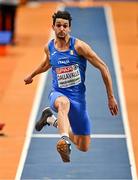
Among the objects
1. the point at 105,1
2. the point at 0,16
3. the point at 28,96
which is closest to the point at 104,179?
the point at 28,96

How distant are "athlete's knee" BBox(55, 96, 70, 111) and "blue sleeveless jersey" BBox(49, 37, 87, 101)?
0.75ft

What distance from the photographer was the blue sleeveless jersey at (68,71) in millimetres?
9500

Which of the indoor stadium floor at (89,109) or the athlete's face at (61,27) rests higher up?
the athlete's face at (61,27)

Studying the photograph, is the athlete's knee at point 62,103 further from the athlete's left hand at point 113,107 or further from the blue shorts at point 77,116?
the athlete's left hand at point 113,107

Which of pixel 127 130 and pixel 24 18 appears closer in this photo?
pixel 127 130

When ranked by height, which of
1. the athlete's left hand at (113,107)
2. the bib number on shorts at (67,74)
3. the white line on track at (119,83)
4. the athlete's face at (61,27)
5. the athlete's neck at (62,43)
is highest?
the athlete's face at (61,27)

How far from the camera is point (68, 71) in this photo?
9.55 m

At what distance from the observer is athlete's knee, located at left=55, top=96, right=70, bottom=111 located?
9.17m

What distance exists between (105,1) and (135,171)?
2260 cm

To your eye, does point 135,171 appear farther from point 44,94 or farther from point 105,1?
point 105,1

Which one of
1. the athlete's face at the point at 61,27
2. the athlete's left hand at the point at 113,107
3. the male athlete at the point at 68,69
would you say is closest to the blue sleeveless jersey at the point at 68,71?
the male athlete at the point at 68,69

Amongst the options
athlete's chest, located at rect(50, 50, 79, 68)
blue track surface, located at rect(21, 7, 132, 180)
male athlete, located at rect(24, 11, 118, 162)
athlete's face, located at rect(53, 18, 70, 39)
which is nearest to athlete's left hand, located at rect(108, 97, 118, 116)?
male athlete, located at rect(24, 11, 118, 162)

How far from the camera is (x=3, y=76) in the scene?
60.6ft

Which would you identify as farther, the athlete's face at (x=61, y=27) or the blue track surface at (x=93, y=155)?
the blue track surface at (x=93, y=155)
